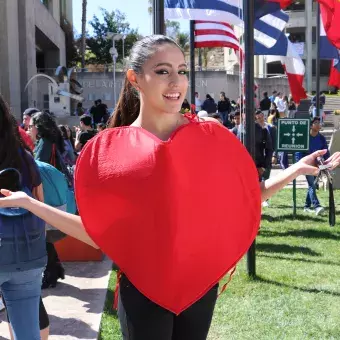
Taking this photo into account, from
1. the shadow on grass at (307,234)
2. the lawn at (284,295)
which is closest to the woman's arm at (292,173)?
the lawn at (284,295)

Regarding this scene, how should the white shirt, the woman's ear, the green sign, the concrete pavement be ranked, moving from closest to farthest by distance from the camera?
the woman's ear
the concrete pavement
the green sign
the white shirt

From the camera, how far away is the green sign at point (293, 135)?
10.2m

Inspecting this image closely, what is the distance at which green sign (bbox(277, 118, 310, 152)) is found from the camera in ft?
33.5

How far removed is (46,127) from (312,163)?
151 inches

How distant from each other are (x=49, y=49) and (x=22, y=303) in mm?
41714

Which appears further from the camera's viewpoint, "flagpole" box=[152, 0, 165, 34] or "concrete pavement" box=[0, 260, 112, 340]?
"flagpole" box=[152, 0, 165, 34]

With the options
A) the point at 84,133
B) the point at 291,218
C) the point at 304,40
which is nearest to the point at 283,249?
the point at 291,218

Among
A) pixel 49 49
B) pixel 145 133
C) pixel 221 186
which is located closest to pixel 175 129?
pixel 145 133

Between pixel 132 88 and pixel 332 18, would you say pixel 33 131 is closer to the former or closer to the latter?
pixel 132 88

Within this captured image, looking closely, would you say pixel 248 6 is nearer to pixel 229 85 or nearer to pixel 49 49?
pixel 229 85

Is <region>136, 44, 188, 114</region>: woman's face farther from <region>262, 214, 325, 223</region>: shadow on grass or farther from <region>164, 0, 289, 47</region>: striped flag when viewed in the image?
<region>262, 214, 325, 223</region>: shadow on grass

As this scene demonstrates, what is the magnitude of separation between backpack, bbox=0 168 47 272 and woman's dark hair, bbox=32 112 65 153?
2984mm

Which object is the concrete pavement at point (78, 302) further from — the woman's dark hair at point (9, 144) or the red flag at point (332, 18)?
the red flag at point (332, 18)

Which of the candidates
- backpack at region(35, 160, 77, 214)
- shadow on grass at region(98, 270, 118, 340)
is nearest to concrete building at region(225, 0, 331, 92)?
shadow on grass at region(98, 270, 118, 340)
